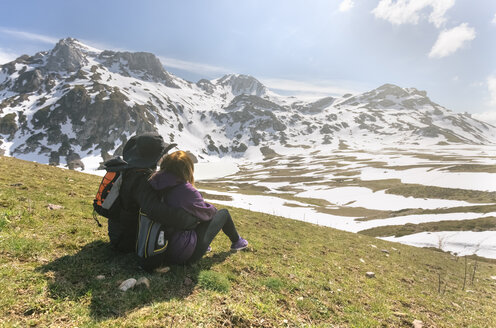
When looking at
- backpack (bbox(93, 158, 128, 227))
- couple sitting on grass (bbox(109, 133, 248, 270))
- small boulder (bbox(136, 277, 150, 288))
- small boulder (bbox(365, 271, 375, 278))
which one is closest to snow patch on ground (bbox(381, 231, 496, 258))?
small boulder (bbox(365, 271, 375, 278))

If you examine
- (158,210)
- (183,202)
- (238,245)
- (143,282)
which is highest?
(183,202)

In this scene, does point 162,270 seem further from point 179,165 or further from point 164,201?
point 179,165

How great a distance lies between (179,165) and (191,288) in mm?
3254

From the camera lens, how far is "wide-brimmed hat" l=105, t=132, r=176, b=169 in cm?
638

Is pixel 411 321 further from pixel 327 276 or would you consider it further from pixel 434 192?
pixel 434 192

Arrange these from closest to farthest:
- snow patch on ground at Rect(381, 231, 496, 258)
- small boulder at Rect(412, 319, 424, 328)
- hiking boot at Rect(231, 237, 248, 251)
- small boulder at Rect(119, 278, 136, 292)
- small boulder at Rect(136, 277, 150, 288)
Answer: small boulder at Rect(119, 278, 136, 292) → small boulder at Rect(136, 277, 150, 288) → small boulder at Rect(412, 319, 424, 328) → hiking boot at Rect(231, 237, 248, 251) → snow patch on ground at Rect(381, 231, 496, 258)

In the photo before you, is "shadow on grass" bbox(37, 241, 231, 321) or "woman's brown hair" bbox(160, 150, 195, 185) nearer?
"shadow on grass" bbox(37, 241, 231, 321)

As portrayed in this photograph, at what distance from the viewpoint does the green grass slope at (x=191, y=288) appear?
4707mm

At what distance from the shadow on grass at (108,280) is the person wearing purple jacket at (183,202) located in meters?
0.61

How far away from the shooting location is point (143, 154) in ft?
21.4

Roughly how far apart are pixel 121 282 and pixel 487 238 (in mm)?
40298

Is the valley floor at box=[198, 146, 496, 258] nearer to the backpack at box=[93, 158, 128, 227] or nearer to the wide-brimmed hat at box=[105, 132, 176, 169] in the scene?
the wide-brimmed hat at box=[105, 132, 176, 169]

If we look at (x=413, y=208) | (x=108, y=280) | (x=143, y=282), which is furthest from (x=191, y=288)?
(x=413, y=208)

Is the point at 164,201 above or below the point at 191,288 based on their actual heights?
above
